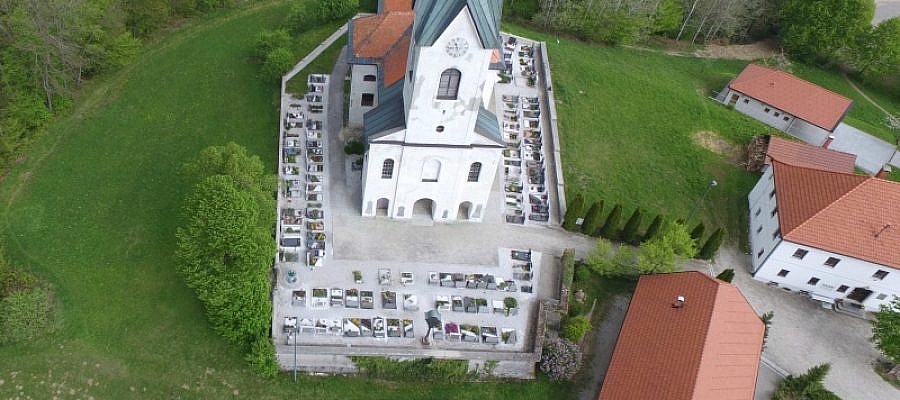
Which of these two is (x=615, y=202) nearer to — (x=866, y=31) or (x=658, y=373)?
(x=658, y=373)

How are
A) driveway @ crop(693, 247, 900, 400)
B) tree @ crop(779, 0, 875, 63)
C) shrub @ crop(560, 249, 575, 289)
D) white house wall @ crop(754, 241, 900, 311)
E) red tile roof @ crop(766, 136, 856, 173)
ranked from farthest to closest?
tree @ crop(779, 0, 875, 63), red tile roof @ crop(766, 136, 856, 173), white house wall @ crop(754, 241, 900, 311), shrub @ crop(560, 249, 575, 289), driveway @ crop(693, 247, 900, 400)

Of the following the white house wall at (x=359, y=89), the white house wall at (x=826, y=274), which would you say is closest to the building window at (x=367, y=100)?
the white house wall at (x=359, y=89)

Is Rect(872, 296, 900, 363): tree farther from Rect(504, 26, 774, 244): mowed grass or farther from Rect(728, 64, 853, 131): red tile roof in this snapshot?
Rect(728, 64, 853, 131): red tile roof

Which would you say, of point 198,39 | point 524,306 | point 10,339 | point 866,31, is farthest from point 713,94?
point 10,339

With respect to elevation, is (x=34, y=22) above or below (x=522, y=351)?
above

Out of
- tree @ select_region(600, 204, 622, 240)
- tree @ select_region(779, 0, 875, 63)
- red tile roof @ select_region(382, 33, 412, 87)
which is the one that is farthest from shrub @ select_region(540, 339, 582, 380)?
tree @ select_region(779, 0, 875, 63)

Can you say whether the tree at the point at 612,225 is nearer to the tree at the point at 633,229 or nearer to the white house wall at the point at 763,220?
the tree at the point at 633,229
